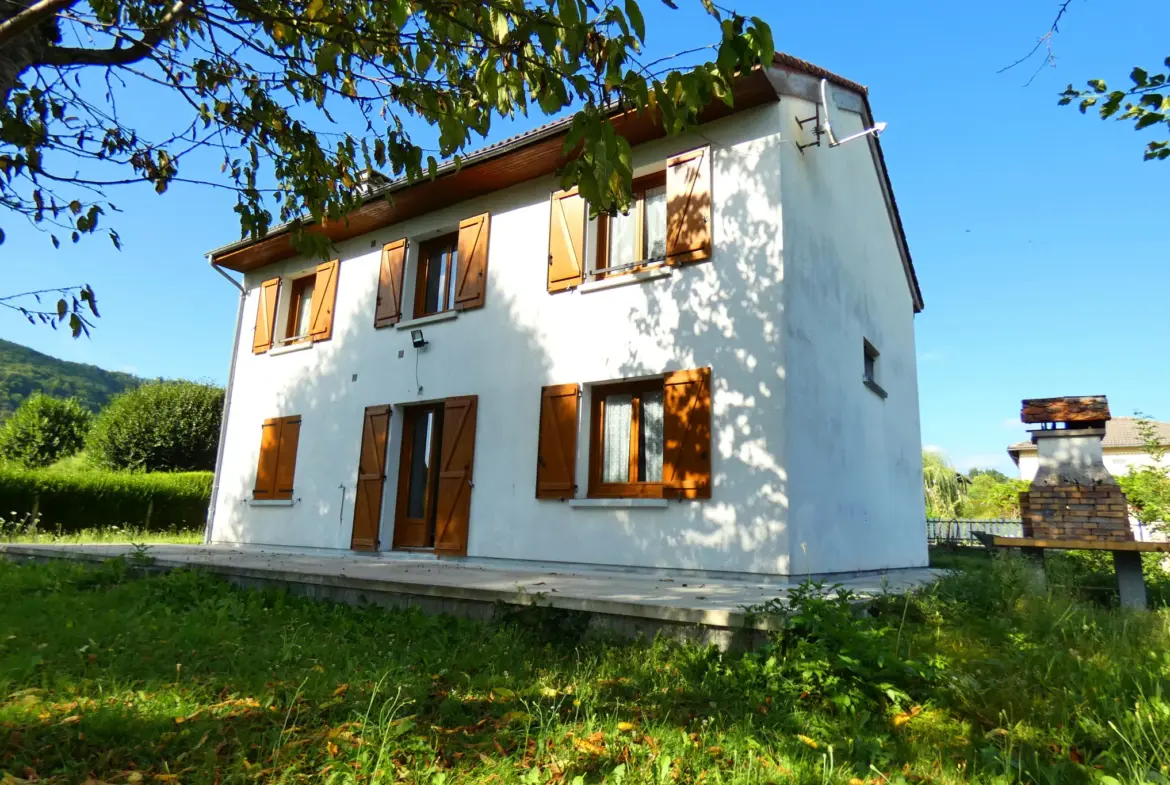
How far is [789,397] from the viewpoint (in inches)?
251

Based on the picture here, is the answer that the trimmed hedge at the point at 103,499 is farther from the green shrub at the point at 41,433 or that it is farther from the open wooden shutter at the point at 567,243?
the open wooden shutter at the point at 567,243

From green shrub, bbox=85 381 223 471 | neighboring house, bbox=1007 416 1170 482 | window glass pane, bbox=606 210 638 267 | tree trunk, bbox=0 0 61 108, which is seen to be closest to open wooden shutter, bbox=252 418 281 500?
window glass pane, bbox=606 210 638 267

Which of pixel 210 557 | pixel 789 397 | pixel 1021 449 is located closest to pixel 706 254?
pixel 789 397

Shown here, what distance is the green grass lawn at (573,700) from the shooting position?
8.31ft

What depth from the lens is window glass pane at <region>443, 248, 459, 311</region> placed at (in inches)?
363

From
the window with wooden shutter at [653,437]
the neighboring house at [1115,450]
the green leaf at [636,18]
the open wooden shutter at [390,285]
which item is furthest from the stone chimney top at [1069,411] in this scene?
the neighboring house at [1115,450]

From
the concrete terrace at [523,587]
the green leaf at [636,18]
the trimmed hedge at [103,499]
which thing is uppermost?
the green leaf at [636,18]

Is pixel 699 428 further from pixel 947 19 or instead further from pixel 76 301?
pixel 76 301

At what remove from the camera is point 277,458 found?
1034 centimetres

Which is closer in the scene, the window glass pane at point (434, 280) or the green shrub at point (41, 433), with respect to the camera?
the window glass pane at point (434, 280)

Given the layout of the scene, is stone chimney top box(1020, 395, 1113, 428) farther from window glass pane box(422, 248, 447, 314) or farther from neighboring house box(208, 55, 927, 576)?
window glass pane box(422, 248, 447, 314)

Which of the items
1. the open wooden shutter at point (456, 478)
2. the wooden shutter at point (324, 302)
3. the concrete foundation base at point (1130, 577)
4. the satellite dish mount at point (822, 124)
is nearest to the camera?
the concrete foundation base at point (1130, 577)

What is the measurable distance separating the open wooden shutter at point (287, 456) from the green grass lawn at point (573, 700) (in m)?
5.10

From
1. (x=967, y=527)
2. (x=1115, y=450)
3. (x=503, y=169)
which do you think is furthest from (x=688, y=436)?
(x=1115, y=450)
